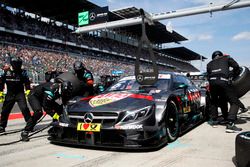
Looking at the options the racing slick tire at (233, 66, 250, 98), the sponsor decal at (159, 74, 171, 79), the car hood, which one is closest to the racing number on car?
the car hood

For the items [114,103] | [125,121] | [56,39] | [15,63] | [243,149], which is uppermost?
[56,39]

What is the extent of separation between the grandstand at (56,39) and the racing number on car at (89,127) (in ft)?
42.2

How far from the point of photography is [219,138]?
16.1 feet

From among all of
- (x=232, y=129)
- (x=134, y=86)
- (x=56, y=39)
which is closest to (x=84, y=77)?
(x=134, y=86)

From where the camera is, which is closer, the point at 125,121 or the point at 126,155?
the point at 126,155

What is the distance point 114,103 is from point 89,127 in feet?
1.80

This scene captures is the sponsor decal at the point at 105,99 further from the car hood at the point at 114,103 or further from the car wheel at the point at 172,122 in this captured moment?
the car wheel at the point at 172,122

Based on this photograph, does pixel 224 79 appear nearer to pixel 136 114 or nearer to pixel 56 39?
pixel 136 114

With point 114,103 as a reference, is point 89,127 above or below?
below

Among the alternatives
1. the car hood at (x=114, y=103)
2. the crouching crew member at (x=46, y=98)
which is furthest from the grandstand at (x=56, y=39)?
the car hood at (x=114, y=103)

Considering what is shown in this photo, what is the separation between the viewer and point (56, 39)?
1143 inches

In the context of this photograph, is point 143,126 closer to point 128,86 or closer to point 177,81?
point 128,86

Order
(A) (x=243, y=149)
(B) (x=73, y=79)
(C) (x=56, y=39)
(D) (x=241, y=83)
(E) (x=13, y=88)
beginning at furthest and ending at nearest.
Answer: (C) (x=56, y=39) → (D) (x=241, y=83) → (E) (x=13, y=88) → (B) (x=73, y=79) → (A) (x=243, y=149)

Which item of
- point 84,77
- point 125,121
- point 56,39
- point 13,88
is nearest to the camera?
point 125,121
